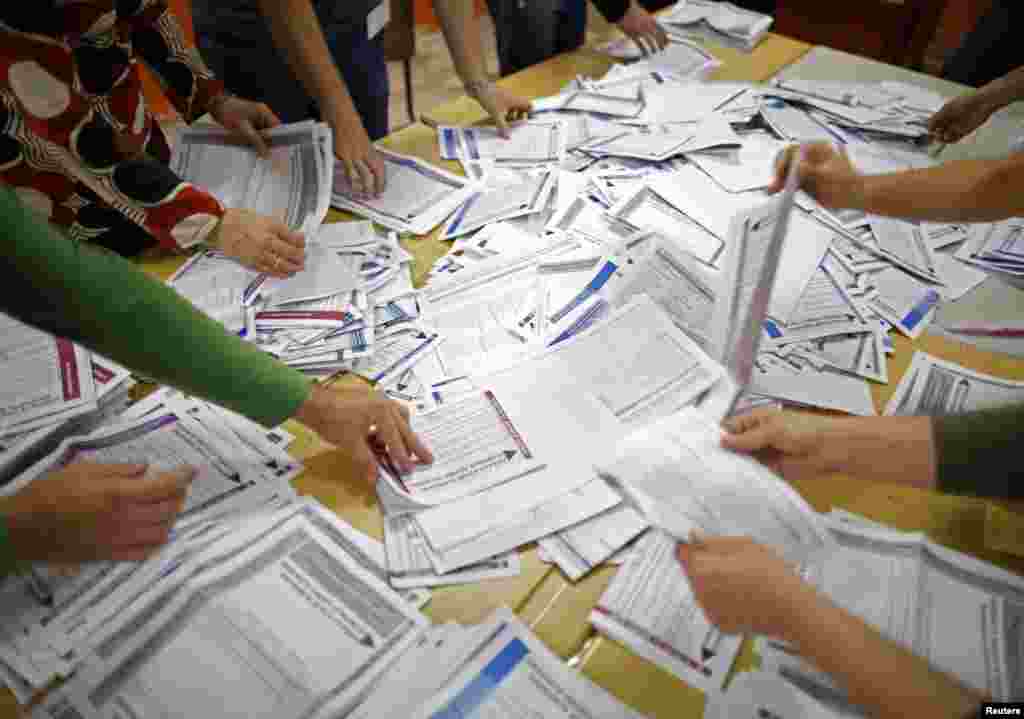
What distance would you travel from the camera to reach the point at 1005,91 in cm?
127

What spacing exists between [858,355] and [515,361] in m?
0.52

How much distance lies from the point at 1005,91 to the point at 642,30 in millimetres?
867

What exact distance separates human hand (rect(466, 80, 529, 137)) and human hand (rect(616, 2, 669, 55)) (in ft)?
1.69

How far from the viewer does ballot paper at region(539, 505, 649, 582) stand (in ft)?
2.17

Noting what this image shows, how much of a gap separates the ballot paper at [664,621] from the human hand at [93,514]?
1.53ft

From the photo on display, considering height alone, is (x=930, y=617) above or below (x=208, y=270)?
below

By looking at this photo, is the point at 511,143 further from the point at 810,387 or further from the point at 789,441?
the point at 789,441

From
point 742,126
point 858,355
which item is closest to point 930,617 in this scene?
point 858,355

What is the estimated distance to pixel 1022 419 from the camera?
2.00 ft

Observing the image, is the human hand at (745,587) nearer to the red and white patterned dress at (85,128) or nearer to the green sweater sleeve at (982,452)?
the green sweater sleeve at (982,452)

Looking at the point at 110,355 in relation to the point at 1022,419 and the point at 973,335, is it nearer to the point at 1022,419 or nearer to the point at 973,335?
the point at 1022,419

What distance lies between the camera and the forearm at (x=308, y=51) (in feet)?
3.50

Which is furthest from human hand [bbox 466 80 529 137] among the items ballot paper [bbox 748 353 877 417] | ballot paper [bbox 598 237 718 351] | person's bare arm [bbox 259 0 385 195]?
ballot paper [bbox 748 353 877 417]

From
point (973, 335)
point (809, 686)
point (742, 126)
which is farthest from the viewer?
point (742, 126)
